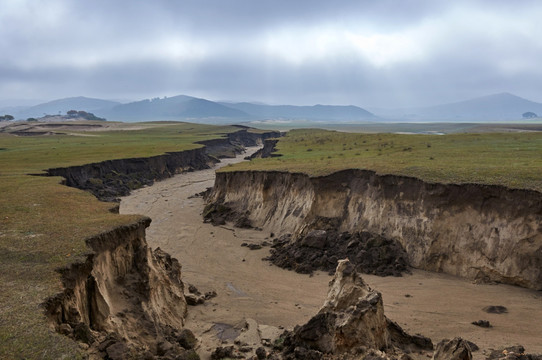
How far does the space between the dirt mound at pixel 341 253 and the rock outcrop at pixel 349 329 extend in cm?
1054

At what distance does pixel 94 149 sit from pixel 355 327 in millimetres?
73214

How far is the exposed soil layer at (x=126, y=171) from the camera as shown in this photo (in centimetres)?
5516

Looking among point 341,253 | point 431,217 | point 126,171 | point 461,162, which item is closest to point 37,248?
point 341,253

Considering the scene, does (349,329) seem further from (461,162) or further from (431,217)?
(461,162)

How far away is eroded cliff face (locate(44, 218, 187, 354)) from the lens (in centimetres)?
1481

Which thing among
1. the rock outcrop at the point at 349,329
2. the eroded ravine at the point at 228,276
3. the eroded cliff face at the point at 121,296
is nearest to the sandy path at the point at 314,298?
the eroded ravine at the point at 228,276

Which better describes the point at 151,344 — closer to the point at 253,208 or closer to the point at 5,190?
the point at 5,190

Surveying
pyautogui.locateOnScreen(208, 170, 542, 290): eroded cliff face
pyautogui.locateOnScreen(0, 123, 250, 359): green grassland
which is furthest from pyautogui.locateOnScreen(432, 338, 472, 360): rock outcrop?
pyautogui.locateOnScreen(208, 170, 542, 290): eroded cliff face

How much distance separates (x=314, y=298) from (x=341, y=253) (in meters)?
6.78

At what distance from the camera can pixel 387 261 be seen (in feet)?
96.8

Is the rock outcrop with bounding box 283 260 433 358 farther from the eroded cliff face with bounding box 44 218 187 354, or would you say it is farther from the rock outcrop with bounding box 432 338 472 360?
the eroded cliff face with bounding box 44 218 187 354

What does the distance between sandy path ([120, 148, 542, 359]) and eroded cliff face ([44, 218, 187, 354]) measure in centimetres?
220

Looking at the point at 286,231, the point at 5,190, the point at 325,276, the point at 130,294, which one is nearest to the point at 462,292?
the point at 325,276

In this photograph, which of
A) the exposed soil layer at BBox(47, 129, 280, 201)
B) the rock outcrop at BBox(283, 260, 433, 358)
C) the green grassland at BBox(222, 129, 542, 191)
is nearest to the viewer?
the rock outcrop at BBox(283, 260, 433, 358)
